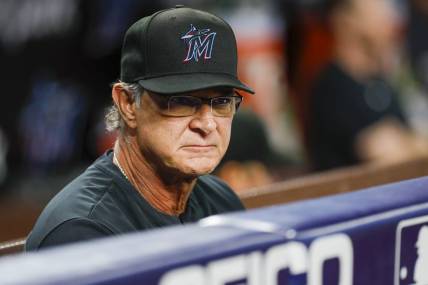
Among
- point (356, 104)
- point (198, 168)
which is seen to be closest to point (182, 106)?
point (198, 168)

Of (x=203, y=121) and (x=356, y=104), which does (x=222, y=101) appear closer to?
(x=203, y=121)

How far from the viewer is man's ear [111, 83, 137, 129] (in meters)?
1.86

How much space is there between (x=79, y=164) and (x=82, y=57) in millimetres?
463

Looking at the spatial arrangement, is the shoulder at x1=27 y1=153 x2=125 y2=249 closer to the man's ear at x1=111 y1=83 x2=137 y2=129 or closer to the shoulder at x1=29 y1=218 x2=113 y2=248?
the shoulder at x1=29 y1=218 x2=113 y2=248

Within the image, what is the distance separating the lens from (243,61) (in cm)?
447

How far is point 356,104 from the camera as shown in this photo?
166 inches

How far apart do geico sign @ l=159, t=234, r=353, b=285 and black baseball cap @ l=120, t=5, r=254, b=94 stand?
0.65 m

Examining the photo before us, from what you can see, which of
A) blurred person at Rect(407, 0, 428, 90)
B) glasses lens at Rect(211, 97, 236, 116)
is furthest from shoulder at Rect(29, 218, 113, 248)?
blurred person at Rect(407, 0, 428, 90)

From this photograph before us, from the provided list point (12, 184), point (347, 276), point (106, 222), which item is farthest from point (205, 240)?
point (12, 184)

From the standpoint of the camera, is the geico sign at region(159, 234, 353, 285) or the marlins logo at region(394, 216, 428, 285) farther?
the marlins logo at region(394, 216, 428, 285)

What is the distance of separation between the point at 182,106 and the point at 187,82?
48 millimetres

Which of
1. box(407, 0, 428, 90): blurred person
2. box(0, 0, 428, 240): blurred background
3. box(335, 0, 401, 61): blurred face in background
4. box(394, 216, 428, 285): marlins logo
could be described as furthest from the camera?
box(407, 0, 428, 90): blurred person

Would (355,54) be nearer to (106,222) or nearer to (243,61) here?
(243,61)

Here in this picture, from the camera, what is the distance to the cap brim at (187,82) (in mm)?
1701
